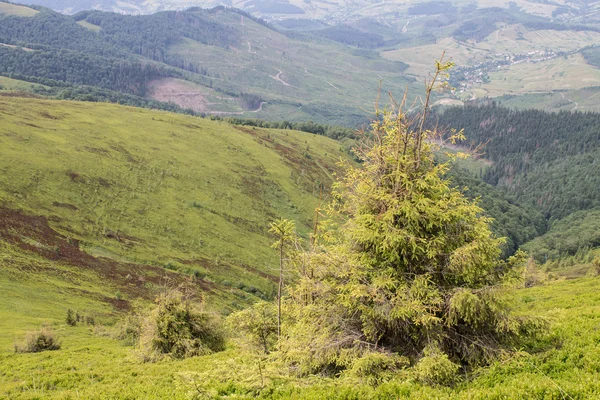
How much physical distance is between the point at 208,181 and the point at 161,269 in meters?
56.2

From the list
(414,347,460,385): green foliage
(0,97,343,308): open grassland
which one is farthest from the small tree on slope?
(0,97,343,308): open grassland

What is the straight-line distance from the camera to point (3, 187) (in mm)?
83625

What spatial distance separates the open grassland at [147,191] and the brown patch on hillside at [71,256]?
38 cm

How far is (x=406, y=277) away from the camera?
19.5 metres

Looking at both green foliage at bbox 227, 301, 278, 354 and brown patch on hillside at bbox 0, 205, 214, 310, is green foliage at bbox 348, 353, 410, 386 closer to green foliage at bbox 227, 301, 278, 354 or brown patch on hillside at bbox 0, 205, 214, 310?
green foliage at bbox 227, 301, 278, 354

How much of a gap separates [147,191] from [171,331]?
283ft

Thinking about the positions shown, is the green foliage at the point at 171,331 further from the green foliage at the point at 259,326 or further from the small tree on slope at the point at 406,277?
the small tree on slope at the point at 406,277

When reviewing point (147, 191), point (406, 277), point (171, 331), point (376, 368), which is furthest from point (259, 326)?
point (147, 191)

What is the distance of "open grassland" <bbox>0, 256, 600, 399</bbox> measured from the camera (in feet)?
48.5

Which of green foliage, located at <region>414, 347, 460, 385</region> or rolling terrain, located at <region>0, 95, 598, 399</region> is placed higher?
green foliage, located at <region>414, 347, 460, 385</region>

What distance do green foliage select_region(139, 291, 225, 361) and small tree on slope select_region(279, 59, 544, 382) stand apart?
16.9 m

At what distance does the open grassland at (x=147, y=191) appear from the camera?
3339 inches

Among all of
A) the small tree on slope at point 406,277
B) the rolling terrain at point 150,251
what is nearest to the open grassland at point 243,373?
the rolling terrain at point 150,251

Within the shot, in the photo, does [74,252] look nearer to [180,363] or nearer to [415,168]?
[180,363]
